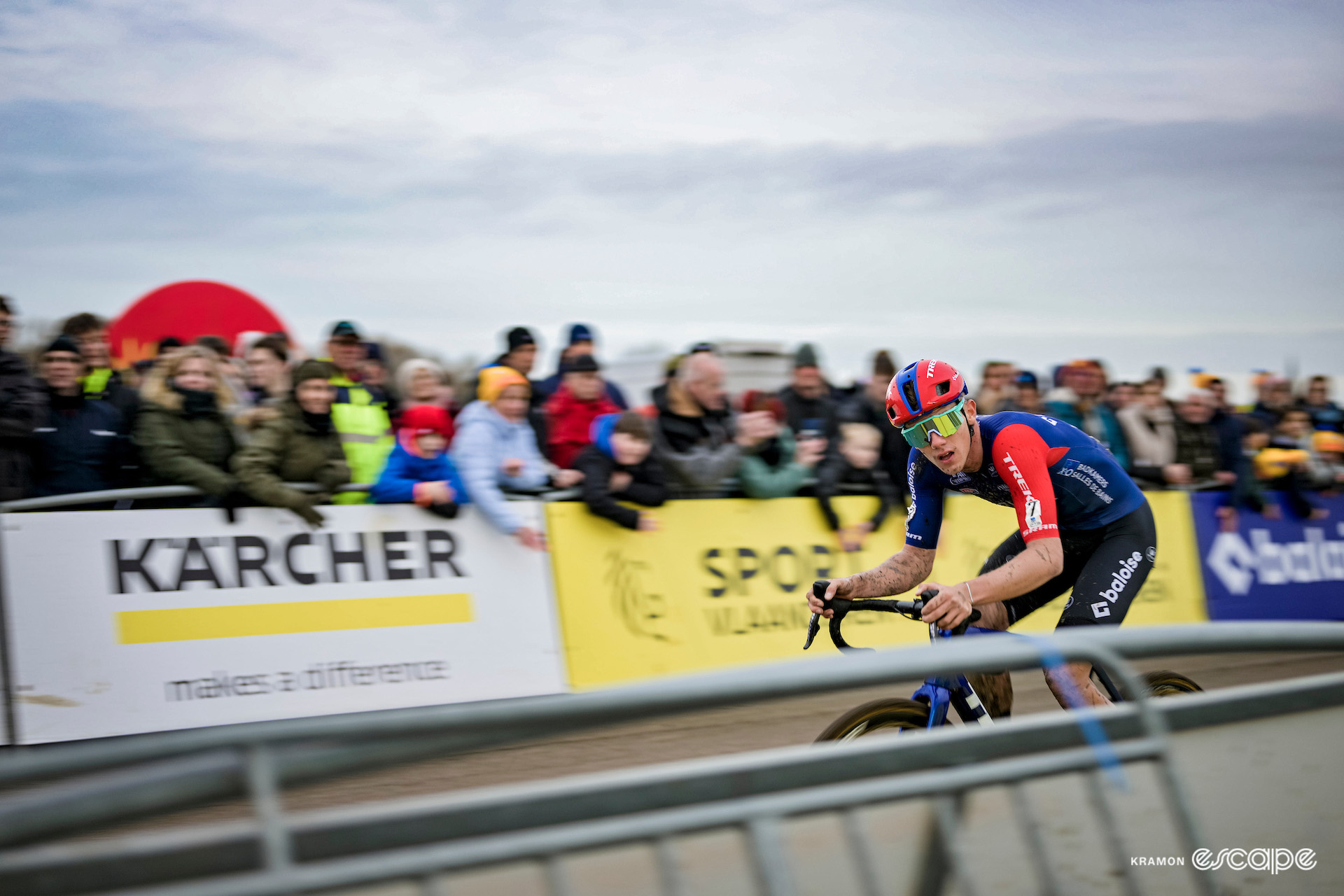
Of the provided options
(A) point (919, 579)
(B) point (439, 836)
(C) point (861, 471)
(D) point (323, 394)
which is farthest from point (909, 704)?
(C) point (861, 471)

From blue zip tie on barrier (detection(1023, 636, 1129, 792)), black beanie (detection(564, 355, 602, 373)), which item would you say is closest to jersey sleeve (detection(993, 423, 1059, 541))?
blue zip tie on barrier (detection(1023, 636, 1129, 792))

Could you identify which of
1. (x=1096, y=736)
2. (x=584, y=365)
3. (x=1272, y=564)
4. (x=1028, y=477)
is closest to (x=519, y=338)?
(x=584, y=365)

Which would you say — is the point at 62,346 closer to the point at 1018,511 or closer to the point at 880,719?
the point at 880,719

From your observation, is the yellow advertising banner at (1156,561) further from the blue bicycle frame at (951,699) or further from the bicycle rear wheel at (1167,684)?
the blue bicycle frame at (951,699)

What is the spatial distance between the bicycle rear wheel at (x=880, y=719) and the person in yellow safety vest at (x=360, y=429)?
3953 mm

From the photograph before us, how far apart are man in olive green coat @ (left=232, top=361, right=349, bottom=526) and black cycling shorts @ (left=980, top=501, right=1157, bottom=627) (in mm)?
3812

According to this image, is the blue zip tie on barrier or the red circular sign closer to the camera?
the blue zip tie on barrier

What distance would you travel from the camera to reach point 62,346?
6.27 m

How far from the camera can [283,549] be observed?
6.37 m

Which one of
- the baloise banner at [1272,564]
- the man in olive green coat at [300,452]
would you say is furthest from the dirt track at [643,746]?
the baloise banner at [1272,564]

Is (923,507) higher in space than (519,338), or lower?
lower

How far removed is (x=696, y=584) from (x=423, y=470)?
1.97 m

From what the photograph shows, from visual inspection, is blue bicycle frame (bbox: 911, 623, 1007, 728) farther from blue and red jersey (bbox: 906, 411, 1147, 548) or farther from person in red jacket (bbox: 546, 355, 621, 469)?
person in red jacket (bbox: 546, 355, 621, 469)

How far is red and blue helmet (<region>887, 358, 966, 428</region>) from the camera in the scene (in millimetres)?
4082
